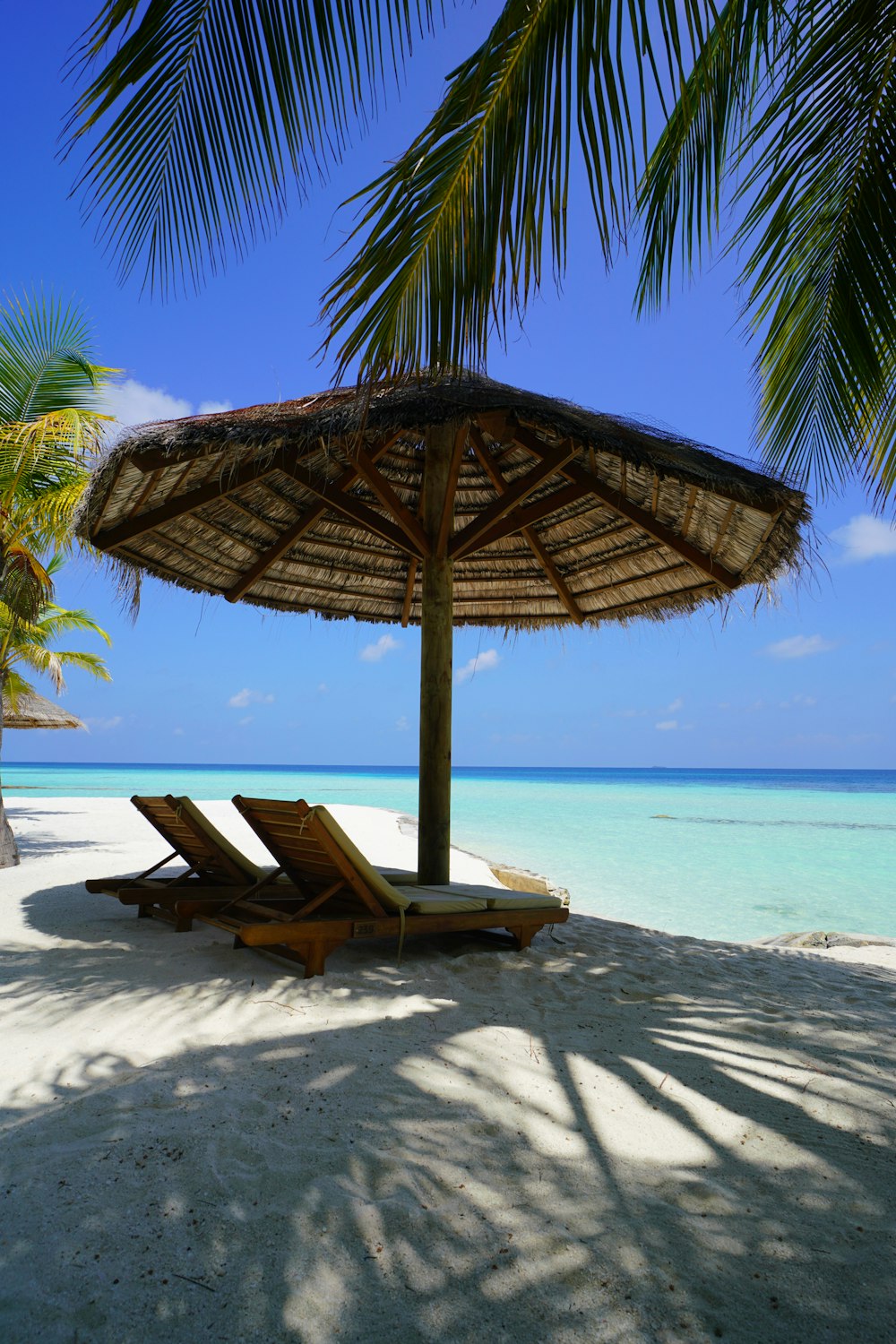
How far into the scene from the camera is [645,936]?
201 inches

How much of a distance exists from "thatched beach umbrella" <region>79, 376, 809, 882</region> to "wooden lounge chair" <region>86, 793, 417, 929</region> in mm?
1082

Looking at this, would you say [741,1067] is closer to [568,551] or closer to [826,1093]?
[826,1093]

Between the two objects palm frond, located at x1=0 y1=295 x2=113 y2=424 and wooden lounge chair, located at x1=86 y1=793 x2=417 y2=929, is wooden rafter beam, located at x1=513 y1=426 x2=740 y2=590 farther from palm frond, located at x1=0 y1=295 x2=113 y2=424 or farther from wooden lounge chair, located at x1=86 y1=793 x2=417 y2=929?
palm frond, located at x1=0 y1=295 x2=113 y2=424

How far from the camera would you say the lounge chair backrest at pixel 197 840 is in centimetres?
434

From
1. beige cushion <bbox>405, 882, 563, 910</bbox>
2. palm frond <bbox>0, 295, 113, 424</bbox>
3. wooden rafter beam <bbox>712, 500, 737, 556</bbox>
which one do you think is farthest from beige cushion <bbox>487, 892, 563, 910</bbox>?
palm frond <bbox>0, 295, 113, 424</bbox>

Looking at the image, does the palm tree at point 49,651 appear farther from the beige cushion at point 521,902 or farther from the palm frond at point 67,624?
the beige cushion at point 521,902

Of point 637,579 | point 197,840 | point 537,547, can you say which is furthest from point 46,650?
point 637,579

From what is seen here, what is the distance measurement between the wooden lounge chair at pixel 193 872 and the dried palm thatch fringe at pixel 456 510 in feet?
5.31

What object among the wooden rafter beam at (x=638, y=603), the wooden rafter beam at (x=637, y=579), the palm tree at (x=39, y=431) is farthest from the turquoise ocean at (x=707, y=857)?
the palm tree at (x=39, y=431)

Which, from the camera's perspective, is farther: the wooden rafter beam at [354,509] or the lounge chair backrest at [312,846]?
the wooden rafter beam at [354,509]

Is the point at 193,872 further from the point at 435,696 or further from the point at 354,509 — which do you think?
the point at 354,509

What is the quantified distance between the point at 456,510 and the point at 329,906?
3.31 meters

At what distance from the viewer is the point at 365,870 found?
3707mm

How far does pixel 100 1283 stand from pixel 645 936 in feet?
13.5
